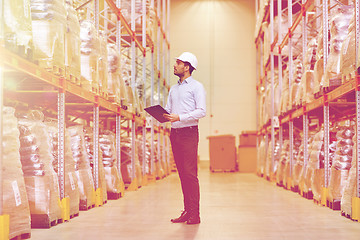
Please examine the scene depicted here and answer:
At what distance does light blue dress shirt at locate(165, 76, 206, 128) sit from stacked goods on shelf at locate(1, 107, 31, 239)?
1.64m

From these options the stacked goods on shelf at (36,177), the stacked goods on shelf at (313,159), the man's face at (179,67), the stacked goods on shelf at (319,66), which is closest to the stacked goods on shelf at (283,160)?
the stacked goods on shelf at (313,159)

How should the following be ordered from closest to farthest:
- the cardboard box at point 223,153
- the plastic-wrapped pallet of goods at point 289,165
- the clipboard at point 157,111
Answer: the clipboard at point 157,111 < the plastic-wrapped pallet of goods at point 289,165 < the cardboard box at point 223,153

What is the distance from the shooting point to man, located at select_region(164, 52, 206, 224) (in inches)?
194

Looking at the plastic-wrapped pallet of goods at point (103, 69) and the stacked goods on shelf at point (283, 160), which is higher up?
the plastic-wrapped pallet of goods at point (103, 69)

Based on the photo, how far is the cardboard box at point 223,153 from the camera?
688 inches

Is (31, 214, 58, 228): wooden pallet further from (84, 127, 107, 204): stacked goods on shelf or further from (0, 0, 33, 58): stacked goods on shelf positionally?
(84, 127, 107, 204): stacked goods on shelf

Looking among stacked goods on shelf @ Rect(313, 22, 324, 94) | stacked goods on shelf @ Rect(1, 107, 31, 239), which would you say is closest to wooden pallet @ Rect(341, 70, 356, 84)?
stacked goods on shelf @ Rect(313, 22, 324, 94)

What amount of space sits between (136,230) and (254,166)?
1343 cm

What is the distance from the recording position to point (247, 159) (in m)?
17.7

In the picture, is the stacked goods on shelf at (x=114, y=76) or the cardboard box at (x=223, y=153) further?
the cardboard box at (x=223, y=153)

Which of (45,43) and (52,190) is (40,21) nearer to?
(45,43)

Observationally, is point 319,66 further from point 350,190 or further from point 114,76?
point 114,76

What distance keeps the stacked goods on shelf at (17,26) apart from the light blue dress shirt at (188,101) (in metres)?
1.58

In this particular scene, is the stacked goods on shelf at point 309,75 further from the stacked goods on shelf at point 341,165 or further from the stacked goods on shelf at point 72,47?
the stacked goods on shelf at point 72,47
